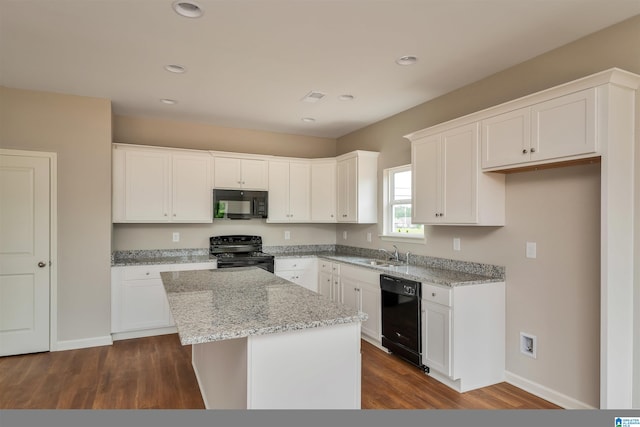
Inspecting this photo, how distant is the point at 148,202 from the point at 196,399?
246 cm

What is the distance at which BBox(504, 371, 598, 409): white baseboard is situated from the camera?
8.54 ft

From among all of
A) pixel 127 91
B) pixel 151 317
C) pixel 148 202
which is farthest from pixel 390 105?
pixel 151 317

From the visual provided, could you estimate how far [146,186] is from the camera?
4.36 meters

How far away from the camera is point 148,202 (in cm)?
436

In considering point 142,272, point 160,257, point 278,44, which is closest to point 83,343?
point 142,272

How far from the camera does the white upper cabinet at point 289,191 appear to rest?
5133 millimetres

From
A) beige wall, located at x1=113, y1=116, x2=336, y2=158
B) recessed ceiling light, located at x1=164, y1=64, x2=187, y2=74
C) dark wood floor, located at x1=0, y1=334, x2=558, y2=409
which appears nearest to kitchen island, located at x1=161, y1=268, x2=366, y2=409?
dark wood floor, located at x1=0, y1=334, x2=558, y2=409

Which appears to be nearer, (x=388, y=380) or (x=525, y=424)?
(x=525, y=424)

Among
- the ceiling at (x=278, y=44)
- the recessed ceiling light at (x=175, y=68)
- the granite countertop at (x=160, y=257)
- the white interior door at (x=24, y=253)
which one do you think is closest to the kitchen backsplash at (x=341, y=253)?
the granite countertop at (x=160, y=257)

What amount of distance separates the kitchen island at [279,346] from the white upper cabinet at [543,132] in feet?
5.68

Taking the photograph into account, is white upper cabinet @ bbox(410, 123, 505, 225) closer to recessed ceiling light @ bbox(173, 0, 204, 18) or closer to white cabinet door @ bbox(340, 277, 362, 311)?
white cabinet door @ bbox(340, 277, 362, 311)

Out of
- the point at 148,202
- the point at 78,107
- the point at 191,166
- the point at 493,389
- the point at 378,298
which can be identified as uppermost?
the point at 78,107

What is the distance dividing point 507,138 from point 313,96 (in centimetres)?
195

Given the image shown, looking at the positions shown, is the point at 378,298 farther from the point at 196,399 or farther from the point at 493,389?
the point at 196,399
